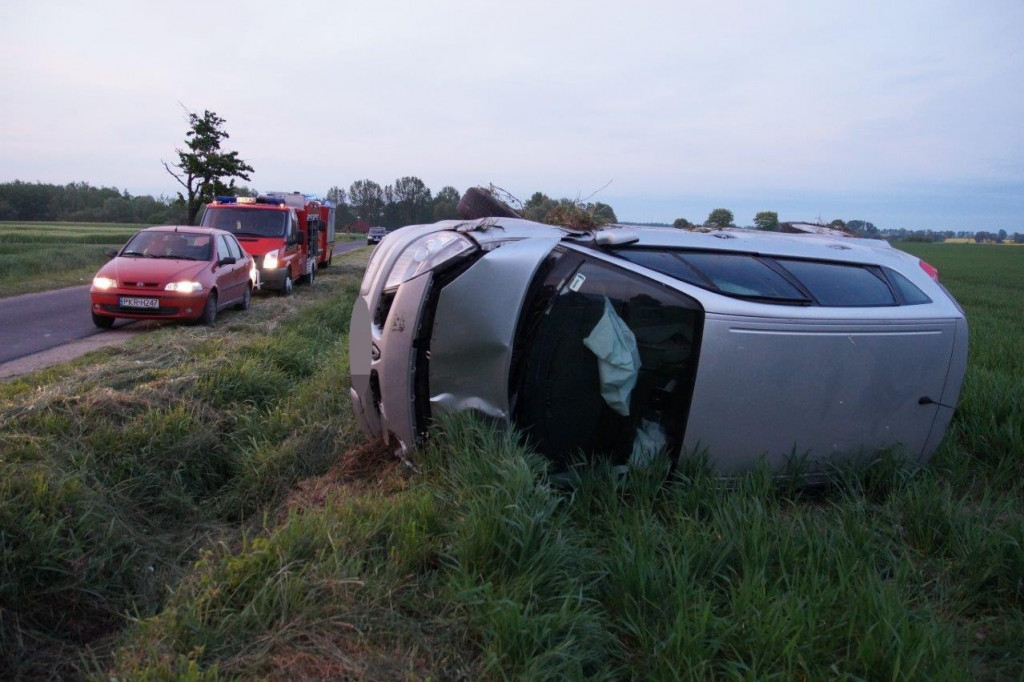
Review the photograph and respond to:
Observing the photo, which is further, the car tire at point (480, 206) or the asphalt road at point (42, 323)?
the asphalt road at point (42, 323)

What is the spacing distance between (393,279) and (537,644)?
251 centimetres

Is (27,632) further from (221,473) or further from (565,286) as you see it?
(565,286)

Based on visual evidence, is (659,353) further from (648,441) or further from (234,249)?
(234,249)

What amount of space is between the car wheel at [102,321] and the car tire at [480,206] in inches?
319

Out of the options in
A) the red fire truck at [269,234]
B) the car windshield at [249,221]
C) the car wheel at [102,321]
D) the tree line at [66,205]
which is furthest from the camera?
the tree line at [66,205]

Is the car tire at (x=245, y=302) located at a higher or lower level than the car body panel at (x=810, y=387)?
lower

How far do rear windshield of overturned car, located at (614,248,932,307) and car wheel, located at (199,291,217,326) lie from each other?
31.0ft

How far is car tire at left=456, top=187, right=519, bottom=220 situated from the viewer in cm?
577

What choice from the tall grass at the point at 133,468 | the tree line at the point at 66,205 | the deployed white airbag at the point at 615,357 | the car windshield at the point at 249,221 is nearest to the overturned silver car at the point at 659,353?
the deployed white airbag at the point at 615,357

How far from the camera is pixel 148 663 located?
2611mm

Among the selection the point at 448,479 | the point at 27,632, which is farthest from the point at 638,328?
the point at 27,632

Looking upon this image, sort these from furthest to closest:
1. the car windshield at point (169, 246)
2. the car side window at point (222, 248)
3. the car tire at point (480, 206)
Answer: the car side window at point (222, 248) < the car windshield at point (169, 246) < the car tire at point (480, 206)

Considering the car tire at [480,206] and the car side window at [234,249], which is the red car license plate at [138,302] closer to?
the car side window at [234,249]

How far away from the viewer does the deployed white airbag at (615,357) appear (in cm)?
384
